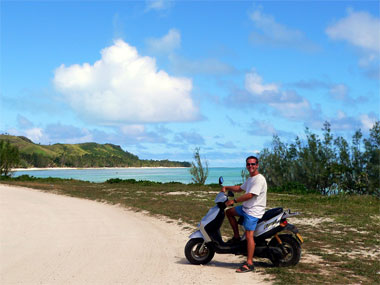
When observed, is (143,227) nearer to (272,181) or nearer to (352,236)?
(352,236)

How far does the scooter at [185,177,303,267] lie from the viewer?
7.37 metres

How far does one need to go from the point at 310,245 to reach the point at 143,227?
4928 millimetres

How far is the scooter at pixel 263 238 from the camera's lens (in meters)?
7.37

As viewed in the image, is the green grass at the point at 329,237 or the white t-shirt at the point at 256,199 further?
the white t-shirt at the point at 256,199

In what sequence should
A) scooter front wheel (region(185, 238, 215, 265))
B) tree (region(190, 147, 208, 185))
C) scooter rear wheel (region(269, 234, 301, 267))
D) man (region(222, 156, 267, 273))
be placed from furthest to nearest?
tree (region(190, 147, 208, 185)), scooter front wheel (region(185, 238, 215, 265)), scooter rear wheel (region(269, 234, 301, 267)), man (region(222, 156, 267, 273))

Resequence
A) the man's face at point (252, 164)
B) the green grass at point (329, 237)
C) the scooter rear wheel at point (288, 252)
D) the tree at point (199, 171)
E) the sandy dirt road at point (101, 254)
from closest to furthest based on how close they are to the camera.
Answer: the sandy dirt road at point (101, 254) < the green grass at point (329, 237) < the man's face at point (252, 164) < the scooter rear wheel at point (288, 252) < the tree at point (199, 171)

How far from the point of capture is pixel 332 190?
2681cm

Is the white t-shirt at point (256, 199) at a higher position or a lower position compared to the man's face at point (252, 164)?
lower

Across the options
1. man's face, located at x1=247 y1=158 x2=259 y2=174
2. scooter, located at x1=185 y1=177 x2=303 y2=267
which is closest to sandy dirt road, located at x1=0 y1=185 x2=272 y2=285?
scooter, located at x1=185 y1=177 x2=303 y2=267

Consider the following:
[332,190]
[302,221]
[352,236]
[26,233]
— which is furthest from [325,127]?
[26,233]

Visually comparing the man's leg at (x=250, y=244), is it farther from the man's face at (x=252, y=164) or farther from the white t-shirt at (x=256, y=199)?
the man's face at (x=252, y=164)

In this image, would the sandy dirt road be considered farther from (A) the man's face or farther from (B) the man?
(A) the man's face

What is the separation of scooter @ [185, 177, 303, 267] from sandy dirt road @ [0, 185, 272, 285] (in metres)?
0.39

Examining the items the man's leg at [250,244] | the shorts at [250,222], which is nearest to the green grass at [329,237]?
the man's leg at [250,244]
